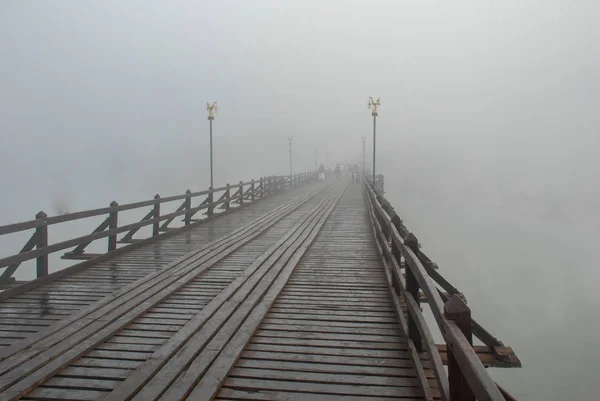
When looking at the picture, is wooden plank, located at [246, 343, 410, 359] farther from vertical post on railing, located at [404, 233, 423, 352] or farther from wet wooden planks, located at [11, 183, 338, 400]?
wet wooden planks, located at [11, 183, 338, 400]

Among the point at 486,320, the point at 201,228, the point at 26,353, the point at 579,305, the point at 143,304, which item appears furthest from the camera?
the point at 579,305

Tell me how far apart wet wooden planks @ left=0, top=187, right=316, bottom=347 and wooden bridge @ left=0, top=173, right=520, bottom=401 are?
0.03m

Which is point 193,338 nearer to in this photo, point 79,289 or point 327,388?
point 327,388

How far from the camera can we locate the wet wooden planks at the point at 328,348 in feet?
11.3

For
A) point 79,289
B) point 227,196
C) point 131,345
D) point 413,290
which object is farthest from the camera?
point 227,196

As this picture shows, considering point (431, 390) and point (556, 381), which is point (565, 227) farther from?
point (431, 390)

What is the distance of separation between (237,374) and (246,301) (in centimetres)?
211

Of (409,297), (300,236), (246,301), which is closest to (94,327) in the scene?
(246,301)

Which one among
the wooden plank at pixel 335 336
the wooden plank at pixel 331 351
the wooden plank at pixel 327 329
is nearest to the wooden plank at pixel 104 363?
the wooden plank at pixel 331 351

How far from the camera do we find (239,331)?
4.69 meters

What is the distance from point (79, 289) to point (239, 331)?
342cm

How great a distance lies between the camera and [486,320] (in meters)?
37.6

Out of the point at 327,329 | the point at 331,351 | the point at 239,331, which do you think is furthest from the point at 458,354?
the point at 239,331

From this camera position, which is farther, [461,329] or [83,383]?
[83,383]
